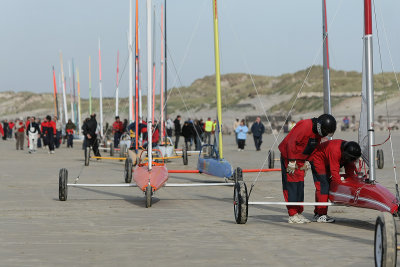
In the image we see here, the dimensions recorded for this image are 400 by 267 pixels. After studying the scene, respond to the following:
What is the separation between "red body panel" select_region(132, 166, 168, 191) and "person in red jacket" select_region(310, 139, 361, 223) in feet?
11.9

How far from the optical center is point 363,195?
10.8 meters

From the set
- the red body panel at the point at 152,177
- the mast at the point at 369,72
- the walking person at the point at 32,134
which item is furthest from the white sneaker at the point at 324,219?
the walking person at the point at 32,134

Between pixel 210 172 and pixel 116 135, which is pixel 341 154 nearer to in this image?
pixel 210 172

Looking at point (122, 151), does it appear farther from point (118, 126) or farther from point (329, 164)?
point (329, 164)

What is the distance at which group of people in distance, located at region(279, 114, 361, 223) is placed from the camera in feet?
37.6

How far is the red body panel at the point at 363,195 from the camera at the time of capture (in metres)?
10.4

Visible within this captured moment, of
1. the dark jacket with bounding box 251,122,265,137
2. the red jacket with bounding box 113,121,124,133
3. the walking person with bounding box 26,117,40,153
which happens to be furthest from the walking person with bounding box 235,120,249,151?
the walking person with bounding box 26,117,40,153

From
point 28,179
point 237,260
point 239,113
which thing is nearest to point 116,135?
point 28,179

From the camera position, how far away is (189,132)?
38.7m

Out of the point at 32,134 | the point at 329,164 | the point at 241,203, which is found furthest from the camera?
the point at 32,134

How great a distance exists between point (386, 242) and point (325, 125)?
458 centimetres

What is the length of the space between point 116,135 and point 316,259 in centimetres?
2741

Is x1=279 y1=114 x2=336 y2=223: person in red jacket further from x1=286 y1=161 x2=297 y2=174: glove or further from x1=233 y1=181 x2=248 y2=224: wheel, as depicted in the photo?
x1=233 y1=181 x2=248 y2=224: wheel

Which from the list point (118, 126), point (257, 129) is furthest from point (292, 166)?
point (257, 129)
